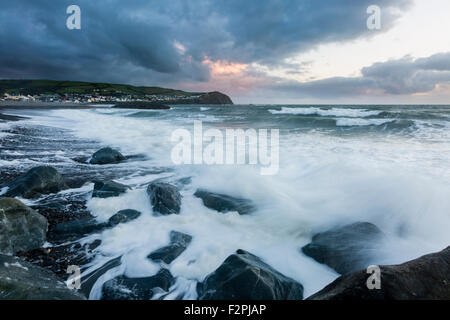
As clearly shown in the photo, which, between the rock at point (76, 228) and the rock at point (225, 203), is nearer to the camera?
the rock at point (76, 228)

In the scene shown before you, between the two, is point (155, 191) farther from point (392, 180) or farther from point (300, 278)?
point (392, 180)

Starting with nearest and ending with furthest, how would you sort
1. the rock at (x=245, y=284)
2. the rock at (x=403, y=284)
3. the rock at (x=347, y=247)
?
the rock at (x=403, y=284) → the rock at (x=245, y=284) → the rock at (x=347, y=247)

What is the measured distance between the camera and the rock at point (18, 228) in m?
2.80

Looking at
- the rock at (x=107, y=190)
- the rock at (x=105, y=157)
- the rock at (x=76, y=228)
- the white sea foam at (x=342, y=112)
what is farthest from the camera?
the white sea foam at (x=342, y=112)

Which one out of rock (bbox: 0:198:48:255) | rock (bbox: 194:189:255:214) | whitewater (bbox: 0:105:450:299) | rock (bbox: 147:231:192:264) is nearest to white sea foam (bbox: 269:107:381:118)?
whitewater (bbox: 0:105:450:299)

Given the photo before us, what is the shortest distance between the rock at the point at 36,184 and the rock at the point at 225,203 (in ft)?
10.4

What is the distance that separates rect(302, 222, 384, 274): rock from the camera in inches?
124

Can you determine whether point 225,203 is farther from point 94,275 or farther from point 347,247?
point 94,275

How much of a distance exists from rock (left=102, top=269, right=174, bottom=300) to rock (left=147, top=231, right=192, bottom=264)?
1.06 ft

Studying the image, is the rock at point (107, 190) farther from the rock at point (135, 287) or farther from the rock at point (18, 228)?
the rock at point (135, 287)

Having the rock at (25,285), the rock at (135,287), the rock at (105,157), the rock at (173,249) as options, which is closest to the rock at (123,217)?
the rock at (173,249)

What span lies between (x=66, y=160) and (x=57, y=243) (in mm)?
5286

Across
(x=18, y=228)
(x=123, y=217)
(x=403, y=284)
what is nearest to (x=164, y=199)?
(x=123, y=217)

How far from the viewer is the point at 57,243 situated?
3221 millimetres
